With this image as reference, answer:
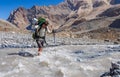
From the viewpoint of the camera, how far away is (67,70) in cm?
1541

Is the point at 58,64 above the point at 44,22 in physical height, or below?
below

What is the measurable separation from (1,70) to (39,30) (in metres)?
4.94

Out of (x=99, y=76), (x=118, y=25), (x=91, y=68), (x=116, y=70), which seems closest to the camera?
(x=116, y=70)

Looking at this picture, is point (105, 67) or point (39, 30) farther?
point (39, 30)

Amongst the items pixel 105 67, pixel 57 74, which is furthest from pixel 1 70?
pixel 105 67

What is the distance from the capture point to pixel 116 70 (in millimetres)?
13398

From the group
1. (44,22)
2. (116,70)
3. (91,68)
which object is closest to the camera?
(116,70)

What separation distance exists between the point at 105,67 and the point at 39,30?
4.75 meters

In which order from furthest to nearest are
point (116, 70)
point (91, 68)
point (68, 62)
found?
point (68, 62) < point (91, 68) < point (116, 70)

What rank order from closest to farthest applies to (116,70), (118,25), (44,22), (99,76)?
(116,70) → (99,76) → (44,22) → (118,25)

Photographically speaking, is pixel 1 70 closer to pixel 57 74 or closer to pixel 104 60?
pixel 57 74

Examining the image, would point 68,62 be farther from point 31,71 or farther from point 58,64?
point 31,71

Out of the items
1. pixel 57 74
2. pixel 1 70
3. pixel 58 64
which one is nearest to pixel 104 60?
pixel 58 64

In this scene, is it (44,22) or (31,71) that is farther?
(44,22)
